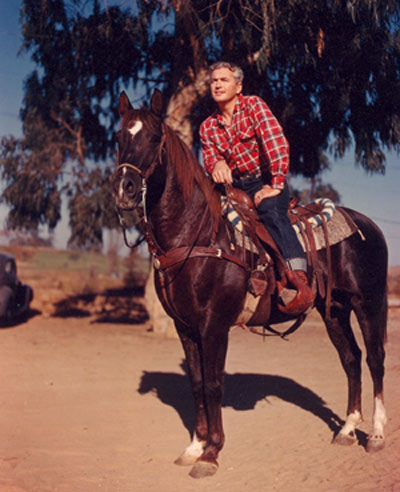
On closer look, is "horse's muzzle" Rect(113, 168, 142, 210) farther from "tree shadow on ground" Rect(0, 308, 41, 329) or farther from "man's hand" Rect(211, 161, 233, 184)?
"tree shadow on ground" Rect(0, 308, 41, 329)

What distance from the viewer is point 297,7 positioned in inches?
360

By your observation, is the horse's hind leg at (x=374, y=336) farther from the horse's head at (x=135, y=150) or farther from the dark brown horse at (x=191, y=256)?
the horse's head at (x=135, y=150)

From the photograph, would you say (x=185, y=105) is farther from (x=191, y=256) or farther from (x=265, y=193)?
(x=191, y=256)

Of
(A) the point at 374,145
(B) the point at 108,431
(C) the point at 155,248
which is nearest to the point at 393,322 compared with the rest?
(A) the point at 374,145

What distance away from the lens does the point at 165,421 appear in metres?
5.57

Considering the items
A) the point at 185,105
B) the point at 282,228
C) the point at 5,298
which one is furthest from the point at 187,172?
the point at 5,298

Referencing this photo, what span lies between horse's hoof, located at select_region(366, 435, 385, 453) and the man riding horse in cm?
128

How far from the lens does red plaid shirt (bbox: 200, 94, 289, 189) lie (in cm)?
412

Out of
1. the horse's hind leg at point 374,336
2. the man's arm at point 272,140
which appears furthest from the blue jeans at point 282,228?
the horse's hind leg at point 374,336

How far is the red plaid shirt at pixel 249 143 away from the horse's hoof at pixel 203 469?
236cm

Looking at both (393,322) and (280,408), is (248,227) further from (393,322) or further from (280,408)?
(393,322)

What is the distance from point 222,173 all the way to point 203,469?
2.42m

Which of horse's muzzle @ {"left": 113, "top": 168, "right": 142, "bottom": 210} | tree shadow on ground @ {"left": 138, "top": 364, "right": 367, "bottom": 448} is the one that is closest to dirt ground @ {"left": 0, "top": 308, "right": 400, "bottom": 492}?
tree shadow on ground @ {"left": 138, "top": 364, "right": 367, "bottom": 448}

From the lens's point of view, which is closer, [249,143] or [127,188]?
[127,188]
